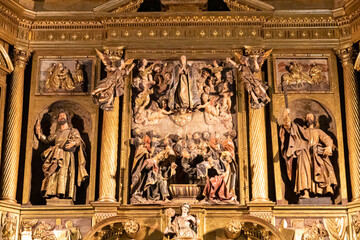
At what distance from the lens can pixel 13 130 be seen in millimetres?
16172

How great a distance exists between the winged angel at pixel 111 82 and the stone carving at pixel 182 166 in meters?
0.97

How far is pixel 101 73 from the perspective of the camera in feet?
56.0

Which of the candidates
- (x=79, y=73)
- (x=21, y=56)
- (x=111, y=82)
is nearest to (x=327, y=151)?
(x=111, y=82)

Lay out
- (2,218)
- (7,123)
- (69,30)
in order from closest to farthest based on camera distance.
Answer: (2,218), (7,123), (69,30)

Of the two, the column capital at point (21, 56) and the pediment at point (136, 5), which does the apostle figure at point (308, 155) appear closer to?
the pediment at point (136, 5)

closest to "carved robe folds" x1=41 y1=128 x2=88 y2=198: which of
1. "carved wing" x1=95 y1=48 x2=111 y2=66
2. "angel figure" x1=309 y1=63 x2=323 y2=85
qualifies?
"carved wing" x1=95 y1=48 x2=111 y2=66

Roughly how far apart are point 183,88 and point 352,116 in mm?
4074

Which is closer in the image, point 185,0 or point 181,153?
point 181,153

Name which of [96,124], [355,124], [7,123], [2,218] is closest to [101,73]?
[96,124]

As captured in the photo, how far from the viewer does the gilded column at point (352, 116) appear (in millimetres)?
15727

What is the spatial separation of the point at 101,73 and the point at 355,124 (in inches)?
247

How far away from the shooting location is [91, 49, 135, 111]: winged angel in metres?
16.2

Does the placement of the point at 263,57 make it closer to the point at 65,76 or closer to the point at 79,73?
the point at 79,73

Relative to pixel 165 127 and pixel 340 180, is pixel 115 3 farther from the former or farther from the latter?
pixel 340 180
